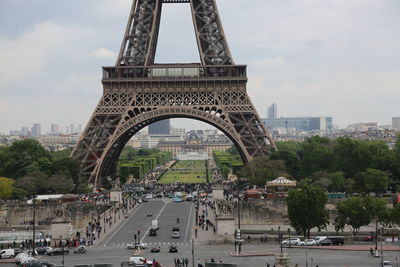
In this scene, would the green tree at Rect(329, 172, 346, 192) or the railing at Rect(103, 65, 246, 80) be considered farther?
the railing at Rect(103, 65, 246, 80)

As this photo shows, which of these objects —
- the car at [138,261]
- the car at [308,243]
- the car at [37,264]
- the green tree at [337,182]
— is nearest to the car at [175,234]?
the car at [308,243]

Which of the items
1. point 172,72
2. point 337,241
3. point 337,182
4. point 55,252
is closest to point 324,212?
point 337,241

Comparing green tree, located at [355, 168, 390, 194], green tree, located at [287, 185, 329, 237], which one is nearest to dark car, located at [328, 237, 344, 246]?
green tree, located at [287, 185, 329, 237]

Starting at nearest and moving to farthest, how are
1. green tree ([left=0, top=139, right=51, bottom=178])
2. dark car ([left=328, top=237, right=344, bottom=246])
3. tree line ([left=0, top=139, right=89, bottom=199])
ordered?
1. dark car ([left=328, top=237, right=344, bottom=246])
2. tree line ([left=0, top=139, right=89, bottom=199])
3. green tree ([left=0, top=139, right=51, bottom=178])

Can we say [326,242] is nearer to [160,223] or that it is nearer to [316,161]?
[160,223]

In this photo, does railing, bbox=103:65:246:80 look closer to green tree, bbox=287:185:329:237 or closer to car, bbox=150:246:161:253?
green tree, bbox=287:185:329:237

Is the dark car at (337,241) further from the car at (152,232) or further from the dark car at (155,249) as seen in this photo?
the car at (152,232)

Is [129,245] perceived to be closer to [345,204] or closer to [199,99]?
[345,204]
